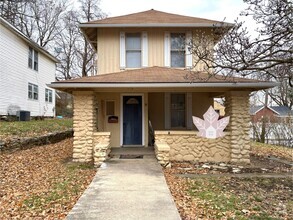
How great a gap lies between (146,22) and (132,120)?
4288 millimetres

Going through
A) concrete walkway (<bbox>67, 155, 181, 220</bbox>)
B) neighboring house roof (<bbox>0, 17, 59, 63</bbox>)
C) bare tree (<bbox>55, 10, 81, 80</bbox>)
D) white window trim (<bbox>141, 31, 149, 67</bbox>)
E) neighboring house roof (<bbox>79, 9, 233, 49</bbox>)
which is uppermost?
bare tree (<bbox>55, 10, 81, 80</bbox>)

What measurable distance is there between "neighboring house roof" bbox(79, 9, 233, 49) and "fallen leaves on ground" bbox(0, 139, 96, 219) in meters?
5.57

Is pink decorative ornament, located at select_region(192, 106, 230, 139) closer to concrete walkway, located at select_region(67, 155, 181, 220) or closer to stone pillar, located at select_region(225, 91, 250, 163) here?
stone pillar, located at select_region(225, 91, 250, 163)

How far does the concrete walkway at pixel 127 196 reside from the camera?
4.01 m

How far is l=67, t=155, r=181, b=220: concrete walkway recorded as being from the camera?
4008 millimetres

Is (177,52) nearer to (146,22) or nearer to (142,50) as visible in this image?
(142,50)

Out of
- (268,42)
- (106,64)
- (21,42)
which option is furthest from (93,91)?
(21,42)

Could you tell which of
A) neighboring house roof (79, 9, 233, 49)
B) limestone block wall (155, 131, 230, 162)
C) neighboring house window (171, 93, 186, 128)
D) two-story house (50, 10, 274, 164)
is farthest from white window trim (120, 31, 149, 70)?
limestone block wall (155, 131, 230, 162)

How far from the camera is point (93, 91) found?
8555 millimetres

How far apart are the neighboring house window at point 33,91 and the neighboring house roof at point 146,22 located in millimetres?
8432

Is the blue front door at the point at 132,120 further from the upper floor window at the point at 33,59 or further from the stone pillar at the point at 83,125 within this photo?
the upper floor window at the point at 33,59

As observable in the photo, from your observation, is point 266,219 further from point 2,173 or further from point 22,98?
point 22,98

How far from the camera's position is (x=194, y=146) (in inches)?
339

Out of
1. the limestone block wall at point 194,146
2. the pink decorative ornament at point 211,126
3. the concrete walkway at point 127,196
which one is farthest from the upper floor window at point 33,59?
the pink decorative ornament at point 211,126
